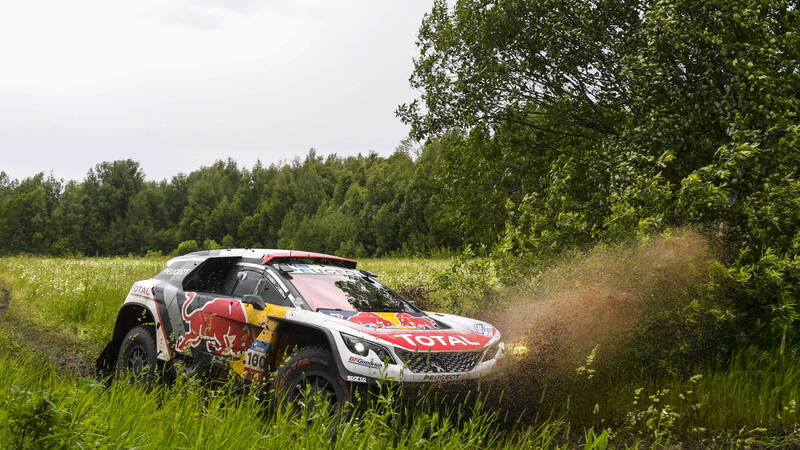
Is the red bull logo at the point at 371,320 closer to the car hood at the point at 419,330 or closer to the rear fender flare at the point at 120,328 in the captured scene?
the car hood at the point at 419,330

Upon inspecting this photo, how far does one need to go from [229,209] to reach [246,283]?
374ft

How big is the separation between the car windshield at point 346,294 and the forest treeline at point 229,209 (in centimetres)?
6560

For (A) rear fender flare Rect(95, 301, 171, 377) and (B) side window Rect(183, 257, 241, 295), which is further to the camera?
(A) rear fender flare Rect(95, 301, 171, 377)

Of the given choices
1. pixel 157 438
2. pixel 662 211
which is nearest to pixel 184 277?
pixel 157 438

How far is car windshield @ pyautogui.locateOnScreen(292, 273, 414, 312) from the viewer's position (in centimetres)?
563

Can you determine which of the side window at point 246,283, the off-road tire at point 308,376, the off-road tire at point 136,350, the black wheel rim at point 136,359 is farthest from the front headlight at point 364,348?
the black wheel rim at point 136,359

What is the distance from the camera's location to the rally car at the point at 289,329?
4754mm

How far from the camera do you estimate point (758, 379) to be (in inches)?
253

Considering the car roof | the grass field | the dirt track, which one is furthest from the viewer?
the dirt track

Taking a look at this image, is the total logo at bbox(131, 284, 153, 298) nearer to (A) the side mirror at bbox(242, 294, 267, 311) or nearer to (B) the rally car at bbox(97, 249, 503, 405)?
(B) the rally car at bbox(97, 249, 503, 405)

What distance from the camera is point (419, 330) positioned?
5.27 meters

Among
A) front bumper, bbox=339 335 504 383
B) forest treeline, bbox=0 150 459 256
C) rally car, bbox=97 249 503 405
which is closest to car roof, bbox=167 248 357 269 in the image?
rally car, bbox=97 249 503 405

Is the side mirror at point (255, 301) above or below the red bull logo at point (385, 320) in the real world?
above

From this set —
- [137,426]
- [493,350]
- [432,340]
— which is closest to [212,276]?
[432,340]
